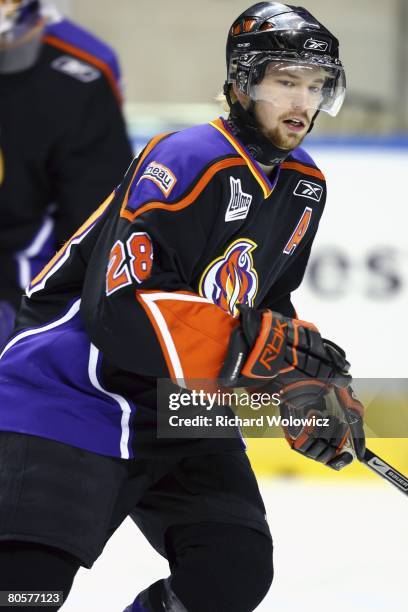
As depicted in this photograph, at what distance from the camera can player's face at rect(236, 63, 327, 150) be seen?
1.99 m

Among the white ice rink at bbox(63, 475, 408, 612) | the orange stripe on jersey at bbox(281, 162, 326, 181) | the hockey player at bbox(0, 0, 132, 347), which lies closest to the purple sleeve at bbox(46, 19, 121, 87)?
the hockey player at bbox(0, 0, 132, 347)

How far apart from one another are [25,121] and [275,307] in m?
1.40

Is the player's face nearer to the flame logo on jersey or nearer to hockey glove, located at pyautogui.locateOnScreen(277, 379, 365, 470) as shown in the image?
the flame logo on jersey

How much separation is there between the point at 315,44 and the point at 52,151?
1.51 m

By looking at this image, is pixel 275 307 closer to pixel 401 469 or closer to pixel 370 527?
pixel 401 469

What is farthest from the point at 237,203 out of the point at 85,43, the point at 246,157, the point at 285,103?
the point at 85,43

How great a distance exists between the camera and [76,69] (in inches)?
135

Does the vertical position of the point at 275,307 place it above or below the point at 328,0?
above

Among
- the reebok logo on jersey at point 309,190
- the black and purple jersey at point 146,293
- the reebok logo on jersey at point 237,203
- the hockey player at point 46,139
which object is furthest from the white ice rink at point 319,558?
the reebok logo on jersey at point 237,203

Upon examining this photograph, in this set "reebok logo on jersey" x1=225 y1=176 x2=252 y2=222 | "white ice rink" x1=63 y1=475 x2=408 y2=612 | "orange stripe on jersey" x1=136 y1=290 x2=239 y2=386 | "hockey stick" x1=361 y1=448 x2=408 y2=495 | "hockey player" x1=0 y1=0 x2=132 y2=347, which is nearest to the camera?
"orange stripe on jersey" x1=136 y1=290 x2=239 y2=386

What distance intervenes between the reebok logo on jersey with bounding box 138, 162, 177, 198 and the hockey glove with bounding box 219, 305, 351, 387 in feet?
0.68

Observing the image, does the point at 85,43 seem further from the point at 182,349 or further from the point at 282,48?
the point at 182,349

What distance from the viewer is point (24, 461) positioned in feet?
6.06

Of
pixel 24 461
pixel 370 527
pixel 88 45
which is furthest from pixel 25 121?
pixel 24 461
